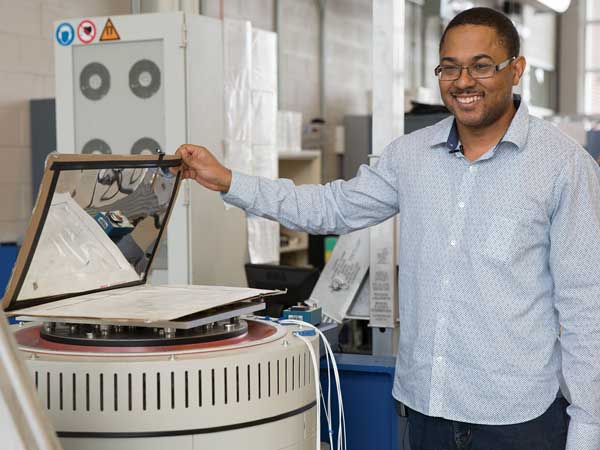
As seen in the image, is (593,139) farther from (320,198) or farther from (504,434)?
(504,434)


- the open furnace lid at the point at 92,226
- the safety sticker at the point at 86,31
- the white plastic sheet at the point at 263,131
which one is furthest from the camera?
the white plastic sheet at the point at 263,131

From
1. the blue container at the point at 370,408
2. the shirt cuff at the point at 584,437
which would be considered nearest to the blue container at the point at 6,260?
the blue container at the point at 370,408

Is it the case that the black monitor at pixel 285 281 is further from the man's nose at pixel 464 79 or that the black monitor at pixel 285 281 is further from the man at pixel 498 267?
the man's nose at pixel 464 79

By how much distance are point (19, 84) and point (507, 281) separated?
301 cm

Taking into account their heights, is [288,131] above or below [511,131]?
above

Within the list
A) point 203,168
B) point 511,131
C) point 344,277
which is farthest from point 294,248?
point 511,131

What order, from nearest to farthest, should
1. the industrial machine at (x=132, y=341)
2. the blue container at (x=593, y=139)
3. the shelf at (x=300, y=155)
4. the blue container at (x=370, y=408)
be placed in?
the industrial machine at (x=132, y=341), the blue container at (x=370, y=408), the blue container at (x=593, y=139), the shelf at (x=300, y=155)

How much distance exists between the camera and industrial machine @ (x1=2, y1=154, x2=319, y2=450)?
97cm

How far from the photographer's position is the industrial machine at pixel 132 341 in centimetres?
97

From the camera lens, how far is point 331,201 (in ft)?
5.12

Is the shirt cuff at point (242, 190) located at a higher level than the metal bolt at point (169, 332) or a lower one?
higher

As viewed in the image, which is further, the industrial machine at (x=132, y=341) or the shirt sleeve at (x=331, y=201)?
the shirt sleeve at (x=331, y=201)

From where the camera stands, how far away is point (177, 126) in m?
3.21

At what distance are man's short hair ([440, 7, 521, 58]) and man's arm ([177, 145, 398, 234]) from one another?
27 centimetres
